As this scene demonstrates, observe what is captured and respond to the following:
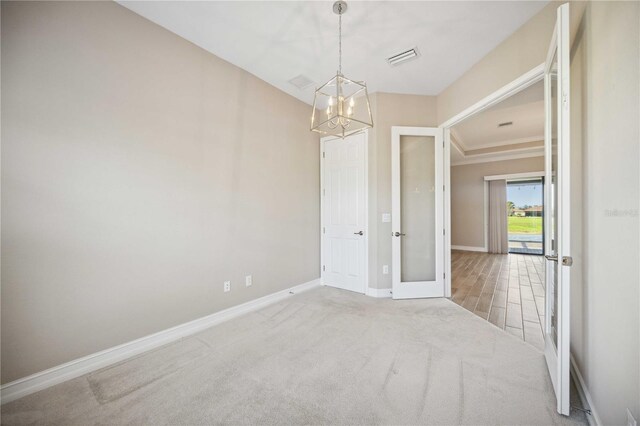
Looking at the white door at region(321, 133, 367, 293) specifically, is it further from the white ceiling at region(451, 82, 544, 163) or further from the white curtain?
the white curtain

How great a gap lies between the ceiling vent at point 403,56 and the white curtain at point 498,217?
20.5 feet

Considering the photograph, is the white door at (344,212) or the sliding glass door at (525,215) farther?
the sliding glass door at (525,215)

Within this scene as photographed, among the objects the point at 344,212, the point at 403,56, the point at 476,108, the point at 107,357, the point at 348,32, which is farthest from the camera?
the point at 344,212

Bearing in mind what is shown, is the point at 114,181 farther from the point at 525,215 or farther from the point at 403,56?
the point at 525,215

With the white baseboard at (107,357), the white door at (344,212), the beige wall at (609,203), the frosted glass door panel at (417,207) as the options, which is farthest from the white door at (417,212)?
the white baseboard at (107,357)

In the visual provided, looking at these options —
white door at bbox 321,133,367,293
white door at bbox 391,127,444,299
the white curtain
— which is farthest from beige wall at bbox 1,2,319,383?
the white curtain

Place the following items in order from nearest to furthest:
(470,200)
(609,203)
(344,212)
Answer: (609,203) < (344,212) < (470,200)

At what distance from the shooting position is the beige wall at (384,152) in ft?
11.9

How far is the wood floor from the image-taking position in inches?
107

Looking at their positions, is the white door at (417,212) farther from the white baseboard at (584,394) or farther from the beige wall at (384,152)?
the white baseboard at (584,394)

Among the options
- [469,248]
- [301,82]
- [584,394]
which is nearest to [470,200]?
[469,248]

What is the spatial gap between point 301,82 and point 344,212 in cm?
203

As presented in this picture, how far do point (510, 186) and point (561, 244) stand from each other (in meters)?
7.60

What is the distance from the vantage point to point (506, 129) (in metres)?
5.38
